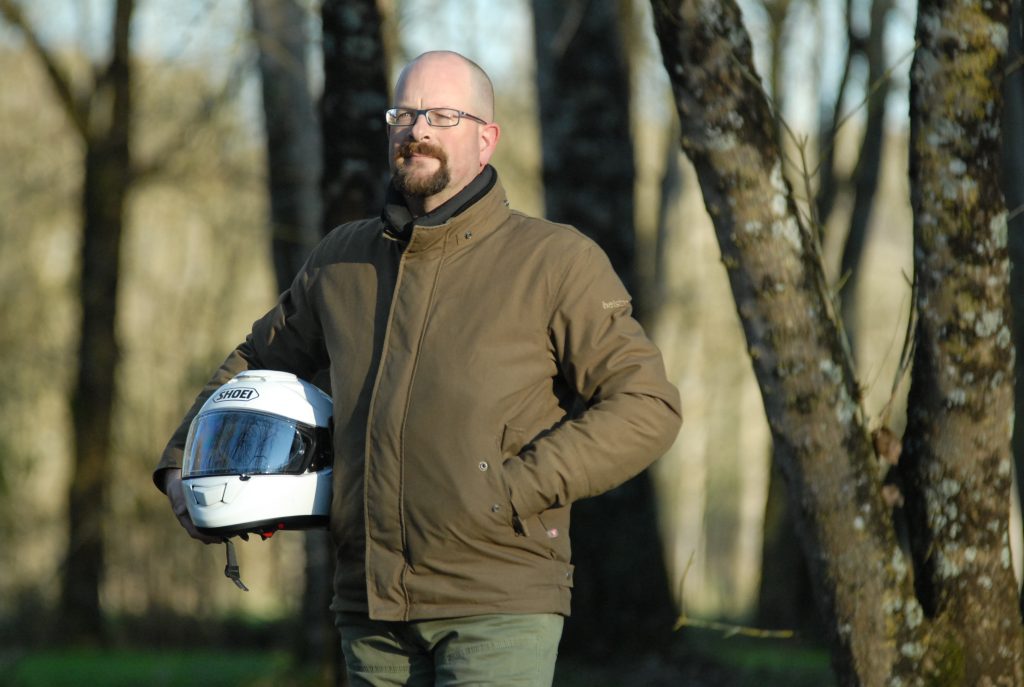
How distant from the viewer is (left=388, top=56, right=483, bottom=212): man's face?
3799 millimetres

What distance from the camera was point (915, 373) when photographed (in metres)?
4.95

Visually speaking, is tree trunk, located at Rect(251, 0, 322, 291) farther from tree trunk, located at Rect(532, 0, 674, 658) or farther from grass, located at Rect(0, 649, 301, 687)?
grass, located at Rect(0, 649, 301, 687)

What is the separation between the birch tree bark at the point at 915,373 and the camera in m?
4.79

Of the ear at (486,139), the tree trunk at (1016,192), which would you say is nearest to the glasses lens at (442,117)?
the ear at (486,139)

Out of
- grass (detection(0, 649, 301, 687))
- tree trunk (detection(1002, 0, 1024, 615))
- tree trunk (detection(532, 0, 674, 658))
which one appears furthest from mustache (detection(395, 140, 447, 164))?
grass (detection(0, 649, 301, 687))

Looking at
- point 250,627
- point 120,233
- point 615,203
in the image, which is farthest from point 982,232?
point 250,627

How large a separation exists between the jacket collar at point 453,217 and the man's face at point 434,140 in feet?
0.15

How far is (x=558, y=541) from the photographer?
12.2 ft

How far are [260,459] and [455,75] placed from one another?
1107 millimetres

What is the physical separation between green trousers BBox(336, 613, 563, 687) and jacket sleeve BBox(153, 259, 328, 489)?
750 mm

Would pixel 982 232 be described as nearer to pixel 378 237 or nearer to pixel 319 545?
pixel 378 237

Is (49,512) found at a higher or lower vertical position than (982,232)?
lower

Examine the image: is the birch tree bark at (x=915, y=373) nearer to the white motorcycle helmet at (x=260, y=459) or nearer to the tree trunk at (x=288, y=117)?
the white motorcycle helmet at (x=260, y=459)

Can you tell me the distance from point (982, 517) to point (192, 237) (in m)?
18.4
